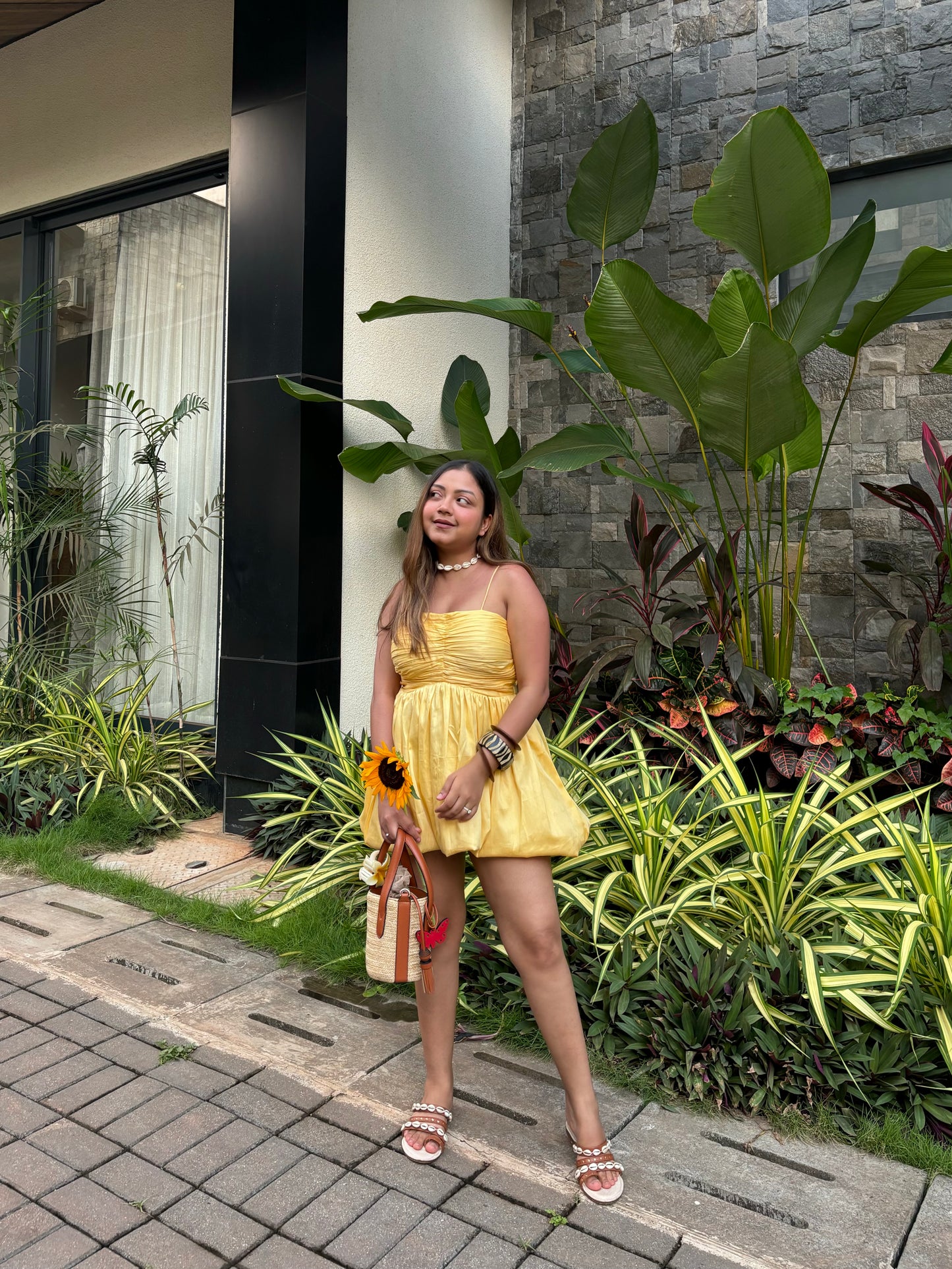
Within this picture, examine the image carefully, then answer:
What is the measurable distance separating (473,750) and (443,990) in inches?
22.1

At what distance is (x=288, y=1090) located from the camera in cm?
229

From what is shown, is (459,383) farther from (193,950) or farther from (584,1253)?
(584,1253)

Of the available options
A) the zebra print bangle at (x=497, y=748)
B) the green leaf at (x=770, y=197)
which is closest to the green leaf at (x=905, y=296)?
the green leaf at (x=770, y=197)

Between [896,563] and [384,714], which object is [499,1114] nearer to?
[384,714]

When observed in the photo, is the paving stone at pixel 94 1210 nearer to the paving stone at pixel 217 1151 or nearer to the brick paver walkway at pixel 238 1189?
the brick paver walkway at pixel 238 1189

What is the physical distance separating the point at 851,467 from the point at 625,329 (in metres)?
1.61

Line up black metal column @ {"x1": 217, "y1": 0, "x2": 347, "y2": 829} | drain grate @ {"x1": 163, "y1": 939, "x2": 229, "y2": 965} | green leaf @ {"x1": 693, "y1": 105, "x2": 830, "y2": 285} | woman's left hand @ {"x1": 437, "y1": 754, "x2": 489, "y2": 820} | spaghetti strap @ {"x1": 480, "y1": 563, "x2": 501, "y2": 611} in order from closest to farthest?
woman's left hand @ {"x1": 437, "y1": 754, "x2": 489, "y2": 820} → spaghetti strap @ {"x1": 480, "y1": 563, "x2": 501, "y2": 611} → drain grate @ {"x1": 163, "y1": 939, "x2": 229, "y2": 965} → green leaf @ {"x1": 693, "y1": 105, "x2": 830, "y2": 285} → black metal column @ {"x1": 217, "y1": 0, "x2": 347, "y2": 829}

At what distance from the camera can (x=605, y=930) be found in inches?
109

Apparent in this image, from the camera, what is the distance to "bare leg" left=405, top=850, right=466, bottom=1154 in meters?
2.11

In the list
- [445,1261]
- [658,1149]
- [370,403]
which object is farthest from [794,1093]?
[370,403]

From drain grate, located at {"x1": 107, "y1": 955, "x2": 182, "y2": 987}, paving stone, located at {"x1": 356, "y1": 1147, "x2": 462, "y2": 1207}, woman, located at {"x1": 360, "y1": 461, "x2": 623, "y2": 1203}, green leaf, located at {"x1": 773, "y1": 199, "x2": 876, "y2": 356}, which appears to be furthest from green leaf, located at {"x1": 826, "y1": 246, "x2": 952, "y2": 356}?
drain grate, located at {"x1": 107, "y1": 955, "x2": 182, "y2": 987}

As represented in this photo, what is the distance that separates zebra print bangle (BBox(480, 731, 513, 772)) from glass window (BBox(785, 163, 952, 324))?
3.61 meters

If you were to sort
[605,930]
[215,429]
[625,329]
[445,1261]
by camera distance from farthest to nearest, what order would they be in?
[215,429] < [625,329] < [605,930] < [445,1261]

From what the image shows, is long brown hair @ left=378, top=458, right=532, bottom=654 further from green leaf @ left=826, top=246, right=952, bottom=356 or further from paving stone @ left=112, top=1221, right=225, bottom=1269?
green leaf @ left=826, top=246, right=952, bottom=356
